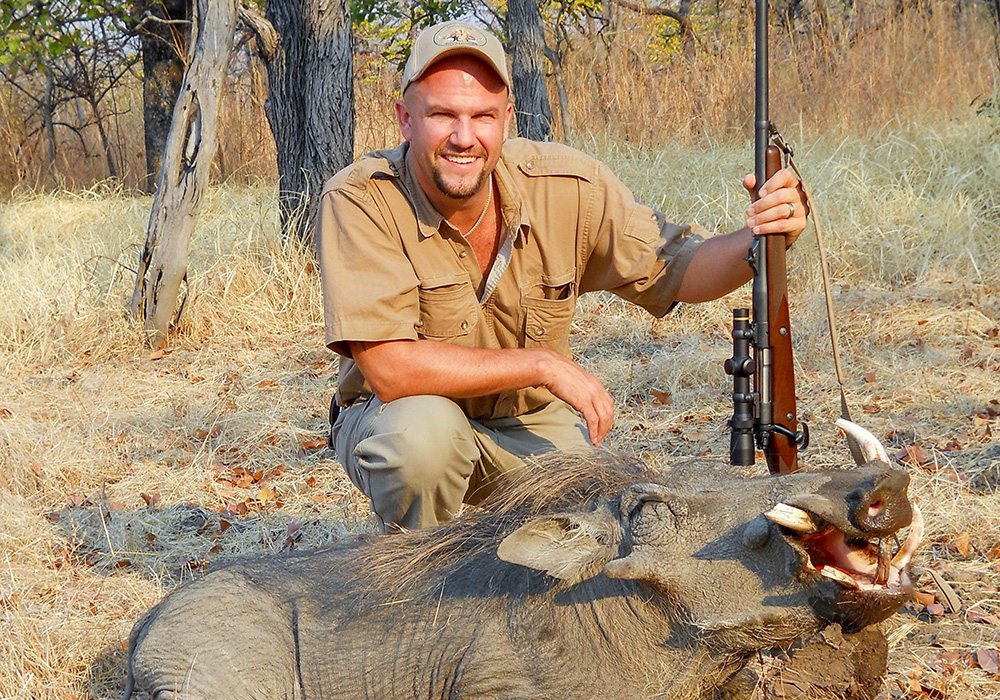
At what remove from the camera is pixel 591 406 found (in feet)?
11.0

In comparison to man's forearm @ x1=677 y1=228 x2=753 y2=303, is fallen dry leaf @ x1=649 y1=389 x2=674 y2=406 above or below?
below

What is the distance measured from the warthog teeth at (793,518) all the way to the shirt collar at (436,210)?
6.70ft

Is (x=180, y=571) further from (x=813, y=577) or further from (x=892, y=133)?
(x=892, y=133)

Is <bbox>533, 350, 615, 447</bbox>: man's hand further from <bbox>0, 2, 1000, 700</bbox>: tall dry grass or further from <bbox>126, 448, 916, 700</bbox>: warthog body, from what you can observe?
<bbox>0, 2, 1000, 700</bbox>: tall dry grass

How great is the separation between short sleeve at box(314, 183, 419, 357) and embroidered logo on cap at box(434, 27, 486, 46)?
61 cm

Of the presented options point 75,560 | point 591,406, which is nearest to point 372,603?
point 591,406

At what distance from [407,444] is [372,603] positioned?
2.42ft

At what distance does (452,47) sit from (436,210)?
585mm

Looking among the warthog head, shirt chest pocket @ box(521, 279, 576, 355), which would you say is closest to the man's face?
shirt chest pocket @ box(521, 279, 576, 355)

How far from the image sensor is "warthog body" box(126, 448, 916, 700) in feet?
7.11

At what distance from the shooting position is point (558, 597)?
8.45ft

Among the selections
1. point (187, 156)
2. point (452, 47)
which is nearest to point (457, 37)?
point (452, 47)

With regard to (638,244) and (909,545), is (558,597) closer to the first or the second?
(909,545)

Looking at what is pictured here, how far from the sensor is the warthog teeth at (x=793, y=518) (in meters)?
2.07
